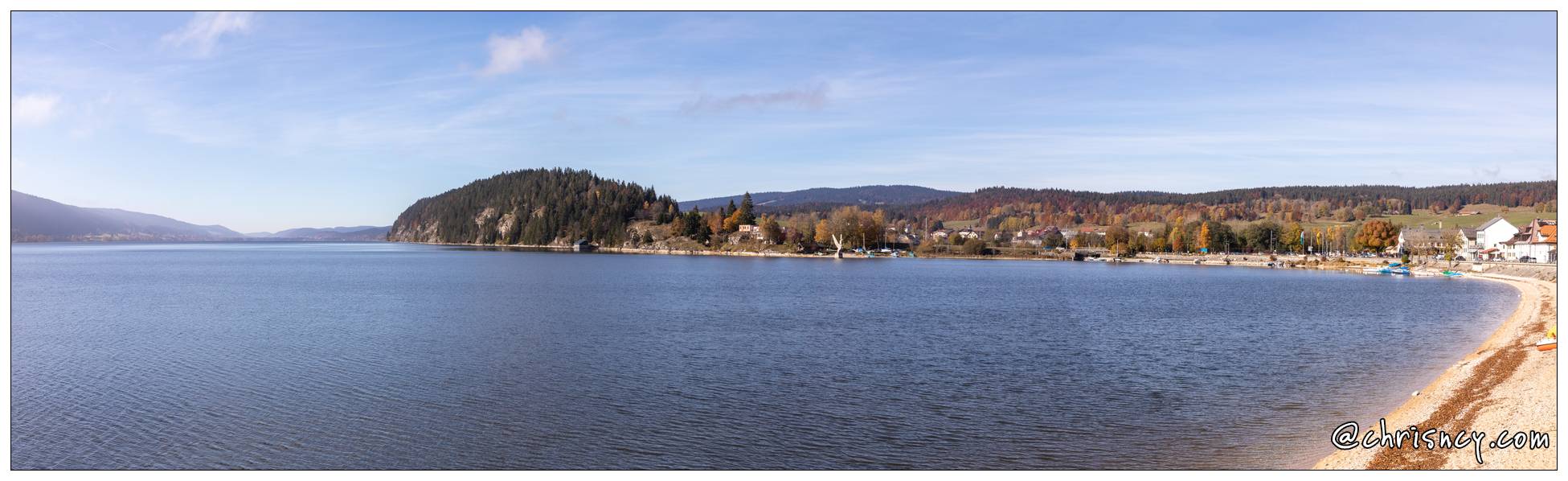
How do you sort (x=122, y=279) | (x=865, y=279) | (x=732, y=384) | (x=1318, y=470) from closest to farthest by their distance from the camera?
(x=1318, y=470), (x=732, y=384), (x=122, y=279), (x=865, y=279)

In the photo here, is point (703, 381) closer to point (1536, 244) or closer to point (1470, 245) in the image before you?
point (1536, 244)

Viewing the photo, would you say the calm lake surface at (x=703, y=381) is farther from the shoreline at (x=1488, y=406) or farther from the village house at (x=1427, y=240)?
the village house at (x=1427, y=240)

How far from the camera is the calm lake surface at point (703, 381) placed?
1481cm

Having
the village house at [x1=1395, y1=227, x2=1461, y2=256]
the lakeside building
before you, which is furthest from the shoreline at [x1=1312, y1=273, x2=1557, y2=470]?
the village house at [x1=1395, y1=227, x2=1461, y2=256]

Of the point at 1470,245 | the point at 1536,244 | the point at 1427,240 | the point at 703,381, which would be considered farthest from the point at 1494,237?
the point at 703,381

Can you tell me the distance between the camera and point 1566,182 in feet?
36.6

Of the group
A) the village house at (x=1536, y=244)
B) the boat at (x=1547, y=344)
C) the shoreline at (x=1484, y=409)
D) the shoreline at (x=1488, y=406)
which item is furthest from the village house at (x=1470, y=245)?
the boat at (x=1547, y=344)

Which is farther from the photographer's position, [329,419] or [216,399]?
[216,399]

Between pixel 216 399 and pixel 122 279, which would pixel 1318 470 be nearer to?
pixel 216 399

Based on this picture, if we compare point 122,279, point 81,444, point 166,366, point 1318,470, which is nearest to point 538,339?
point 166,366

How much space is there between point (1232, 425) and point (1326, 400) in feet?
12.0

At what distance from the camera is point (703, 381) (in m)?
20.6

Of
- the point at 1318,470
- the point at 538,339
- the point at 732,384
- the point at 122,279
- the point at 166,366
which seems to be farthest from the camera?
the point at 122,279

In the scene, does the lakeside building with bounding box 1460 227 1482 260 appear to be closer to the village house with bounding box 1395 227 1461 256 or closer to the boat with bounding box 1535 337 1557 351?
the village house with bounding box 1395 227 1461 256
